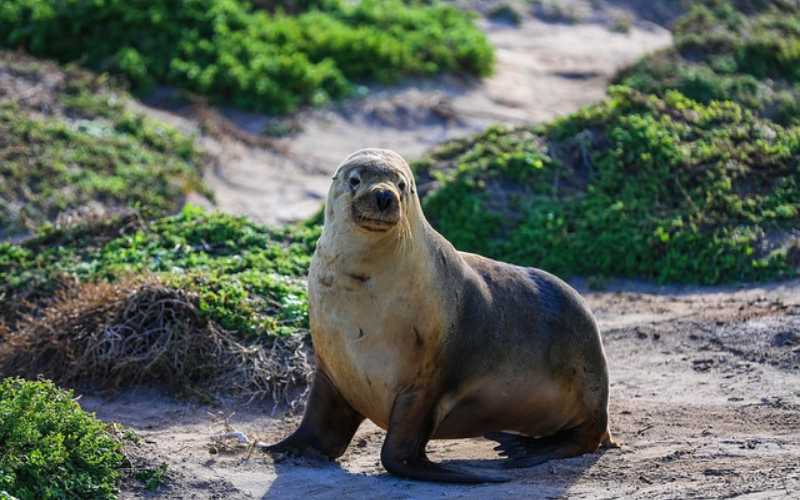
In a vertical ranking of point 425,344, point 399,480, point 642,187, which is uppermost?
point 642,187

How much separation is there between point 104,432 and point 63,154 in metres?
5.81

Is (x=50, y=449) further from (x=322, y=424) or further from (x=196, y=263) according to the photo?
(x=196, y=263)

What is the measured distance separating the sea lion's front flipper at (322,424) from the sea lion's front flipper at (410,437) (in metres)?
0.42

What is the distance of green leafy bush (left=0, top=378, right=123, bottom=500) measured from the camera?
6.23 m

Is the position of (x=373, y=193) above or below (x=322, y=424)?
above

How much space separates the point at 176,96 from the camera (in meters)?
14.6

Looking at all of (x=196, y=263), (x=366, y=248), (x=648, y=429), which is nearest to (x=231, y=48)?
(x=196, y=263)

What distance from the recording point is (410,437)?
272 inches

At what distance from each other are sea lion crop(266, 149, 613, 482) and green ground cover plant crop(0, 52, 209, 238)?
158 inches

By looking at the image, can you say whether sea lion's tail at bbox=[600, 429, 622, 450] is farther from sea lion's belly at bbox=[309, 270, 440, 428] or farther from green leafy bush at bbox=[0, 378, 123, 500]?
green leafy bush at bbox=[0, 378, 123, 500]

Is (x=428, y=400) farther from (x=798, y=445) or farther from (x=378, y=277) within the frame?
(x=798, y=445)

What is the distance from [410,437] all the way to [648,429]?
4.89 ft

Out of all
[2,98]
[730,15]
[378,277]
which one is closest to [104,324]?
[378,277]

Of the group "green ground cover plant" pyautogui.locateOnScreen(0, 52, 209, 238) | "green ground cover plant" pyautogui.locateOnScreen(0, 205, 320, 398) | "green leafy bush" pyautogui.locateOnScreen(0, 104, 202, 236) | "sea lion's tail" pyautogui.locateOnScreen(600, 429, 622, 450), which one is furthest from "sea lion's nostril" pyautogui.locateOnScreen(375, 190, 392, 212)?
"green leafy bush" pyautogui.locateOnScreen(0, 104, 202, 236)
